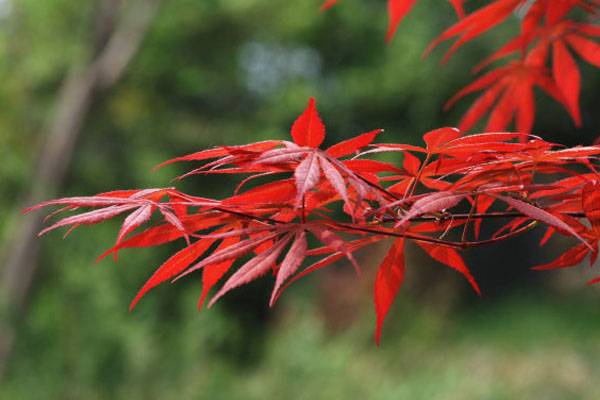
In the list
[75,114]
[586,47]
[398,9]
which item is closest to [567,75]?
[586,47]

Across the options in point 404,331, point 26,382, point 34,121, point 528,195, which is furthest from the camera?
point 34,121

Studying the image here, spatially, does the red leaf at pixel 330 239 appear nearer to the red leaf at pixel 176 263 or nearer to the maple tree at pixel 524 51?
the red leaf at pixel 176 263

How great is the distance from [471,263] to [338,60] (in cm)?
281

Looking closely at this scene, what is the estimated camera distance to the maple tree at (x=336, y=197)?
0.47 metres

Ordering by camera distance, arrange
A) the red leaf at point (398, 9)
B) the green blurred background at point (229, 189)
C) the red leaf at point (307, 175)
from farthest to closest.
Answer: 1. the green blurred background at point (229, 189)
2. the red leaf at point (398, 9)
3. the red leaf at point (307, 175)

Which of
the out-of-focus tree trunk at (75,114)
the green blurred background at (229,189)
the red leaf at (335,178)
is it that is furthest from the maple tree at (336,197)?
the out-of-focus tree trunk at (75,114)

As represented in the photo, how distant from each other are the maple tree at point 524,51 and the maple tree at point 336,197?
24cm

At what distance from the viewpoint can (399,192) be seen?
2.00ft

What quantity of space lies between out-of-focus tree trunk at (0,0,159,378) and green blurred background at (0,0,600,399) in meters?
0.05

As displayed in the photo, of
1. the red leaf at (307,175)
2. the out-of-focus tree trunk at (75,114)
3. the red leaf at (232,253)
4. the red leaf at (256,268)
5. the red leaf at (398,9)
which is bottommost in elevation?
the red leaf at (256,268)

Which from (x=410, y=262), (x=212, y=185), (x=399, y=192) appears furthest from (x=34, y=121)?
(x=399, y=192)

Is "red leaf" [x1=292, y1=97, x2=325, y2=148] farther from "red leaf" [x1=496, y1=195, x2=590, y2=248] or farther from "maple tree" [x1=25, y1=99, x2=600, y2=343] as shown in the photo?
"red leaf" [x1=496, y1=195, x2=590, y2=248]

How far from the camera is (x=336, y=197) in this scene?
568 millimetres

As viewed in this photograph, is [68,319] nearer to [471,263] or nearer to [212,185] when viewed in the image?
[212,185]
